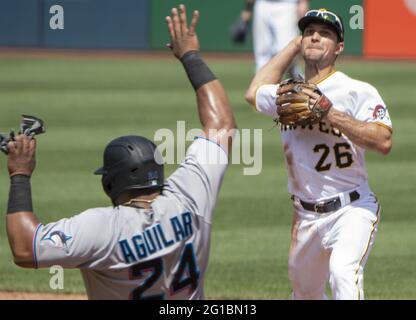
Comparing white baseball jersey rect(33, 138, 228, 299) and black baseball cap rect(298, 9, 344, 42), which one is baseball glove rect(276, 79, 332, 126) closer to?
black baseball cap rect(298, 9, 344, 42)

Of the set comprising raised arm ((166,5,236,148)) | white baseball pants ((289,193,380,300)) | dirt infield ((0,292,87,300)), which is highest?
raised arm ((166,5,236,148))

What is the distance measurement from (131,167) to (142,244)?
34 cm

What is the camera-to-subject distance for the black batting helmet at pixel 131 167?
3.91 metres

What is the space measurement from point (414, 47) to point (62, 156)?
12.8 m

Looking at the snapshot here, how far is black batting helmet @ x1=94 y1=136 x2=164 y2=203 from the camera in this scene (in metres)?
3.91

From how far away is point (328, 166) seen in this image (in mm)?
5750

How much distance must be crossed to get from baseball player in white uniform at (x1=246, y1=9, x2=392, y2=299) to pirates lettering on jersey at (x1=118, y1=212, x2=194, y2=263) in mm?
1837

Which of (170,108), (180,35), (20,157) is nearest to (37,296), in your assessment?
(180,35)

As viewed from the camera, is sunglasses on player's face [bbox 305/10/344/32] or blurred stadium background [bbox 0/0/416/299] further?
blurred stadium background [bbox 0/0/416/299]

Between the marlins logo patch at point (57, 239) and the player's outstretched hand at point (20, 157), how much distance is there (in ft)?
0.88

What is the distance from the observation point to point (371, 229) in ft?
18.4

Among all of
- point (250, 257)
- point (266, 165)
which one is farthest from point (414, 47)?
point (250, 257)

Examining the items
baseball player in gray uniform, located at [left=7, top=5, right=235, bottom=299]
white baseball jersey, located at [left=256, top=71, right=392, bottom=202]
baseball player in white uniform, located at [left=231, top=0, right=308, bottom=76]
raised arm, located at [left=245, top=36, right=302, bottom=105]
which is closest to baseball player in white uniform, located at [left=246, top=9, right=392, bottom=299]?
white baseball jersey, located at [left=256, top=71, right=392, bottom=202]

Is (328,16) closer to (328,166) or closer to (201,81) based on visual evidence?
(328,166)
